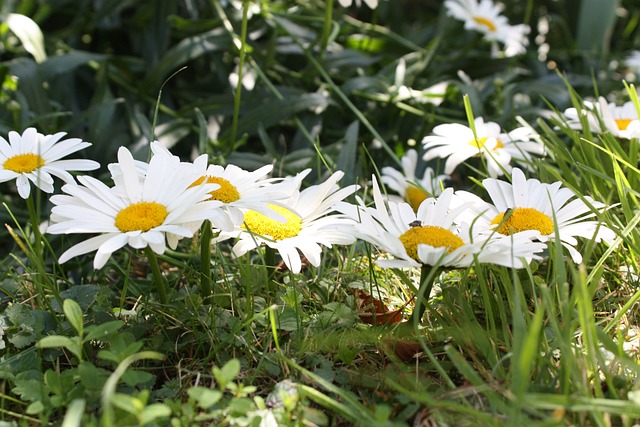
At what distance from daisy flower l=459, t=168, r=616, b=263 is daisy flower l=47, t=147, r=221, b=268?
0.40m

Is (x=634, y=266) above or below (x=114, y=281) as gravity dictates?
above

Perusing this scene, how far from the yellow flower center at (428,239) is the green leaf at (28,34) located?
132cm

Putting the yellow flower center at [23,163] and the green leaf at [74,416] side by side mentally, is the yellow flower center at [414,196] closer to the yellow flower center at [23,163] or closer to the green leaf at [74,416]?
the yellow flower center at [23,163]

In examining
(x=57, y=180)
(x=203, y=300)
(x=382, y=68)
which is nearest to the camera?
(x=203, y=300)

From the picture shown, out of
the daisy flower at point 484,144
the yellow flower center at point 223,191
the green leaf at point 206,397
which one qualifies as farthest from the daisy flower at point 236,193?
the daisy flower at point 484,144

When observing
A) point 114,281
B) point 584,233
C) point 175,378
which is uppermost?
point 584,233

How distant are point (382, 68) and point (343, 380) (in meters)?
1.43

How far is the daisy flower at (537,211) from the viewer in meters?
1.05

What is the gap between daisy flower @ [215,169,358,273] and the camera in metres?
1.00

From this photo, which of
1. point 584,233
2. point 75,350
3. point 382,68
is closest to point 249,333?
point 75,350

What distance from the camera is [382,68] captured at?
7.24ft

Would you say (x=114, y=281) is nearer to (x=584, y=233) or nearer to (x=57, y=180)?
(x=57, y=180)

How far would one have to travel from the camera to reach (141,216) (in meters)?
0.92

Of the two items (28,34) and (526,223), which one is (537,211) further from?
(28,34)
